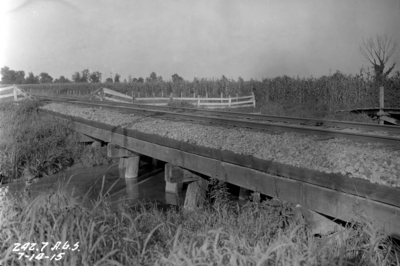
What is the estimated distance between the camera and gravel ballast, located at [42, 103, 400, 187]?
162 inches

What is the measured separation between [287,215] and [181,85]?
32.9 metres

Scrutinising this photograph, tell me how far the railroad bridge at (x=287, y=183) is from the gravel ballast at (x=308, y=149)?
0.23m

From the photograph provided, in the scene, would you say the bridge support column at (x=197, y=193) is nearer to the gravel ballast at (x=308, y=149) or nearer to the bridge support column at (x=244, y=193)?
the gravel ballast at (x=308, y=149)

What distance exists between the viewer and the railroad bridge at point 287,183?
357 cm

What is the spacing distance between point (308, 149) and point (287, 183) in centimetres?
97

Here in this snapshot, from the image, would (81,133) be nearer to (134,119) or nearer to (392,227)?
(134,119)

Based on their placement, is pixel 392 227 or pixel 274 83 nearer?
pixel 392 227

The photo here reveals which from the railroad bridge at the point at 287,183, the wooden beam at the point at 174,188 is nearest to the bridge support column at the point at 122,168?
the railroad bridge at the point at 287,183

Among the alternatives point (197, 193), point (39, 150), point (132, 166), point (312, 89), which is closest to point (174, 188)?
point (197, 193)

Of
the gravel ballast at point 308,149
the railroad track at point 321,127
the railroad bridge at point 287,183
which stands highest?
the railroad track at point 321,127

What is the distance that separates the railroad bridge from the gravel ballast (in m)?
0.23

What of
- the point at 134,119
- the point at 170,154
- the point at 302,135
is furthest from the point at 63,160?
the point at 302,135

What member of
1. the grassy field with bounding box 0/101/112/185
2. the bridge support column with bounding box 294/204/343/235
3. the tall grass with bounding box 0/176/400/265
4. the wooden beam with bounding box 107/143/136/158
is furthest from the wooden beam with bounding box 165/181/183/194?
the bridge support column with bounding box 294/204/343/235

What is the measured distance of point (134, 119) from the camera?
411 inches
